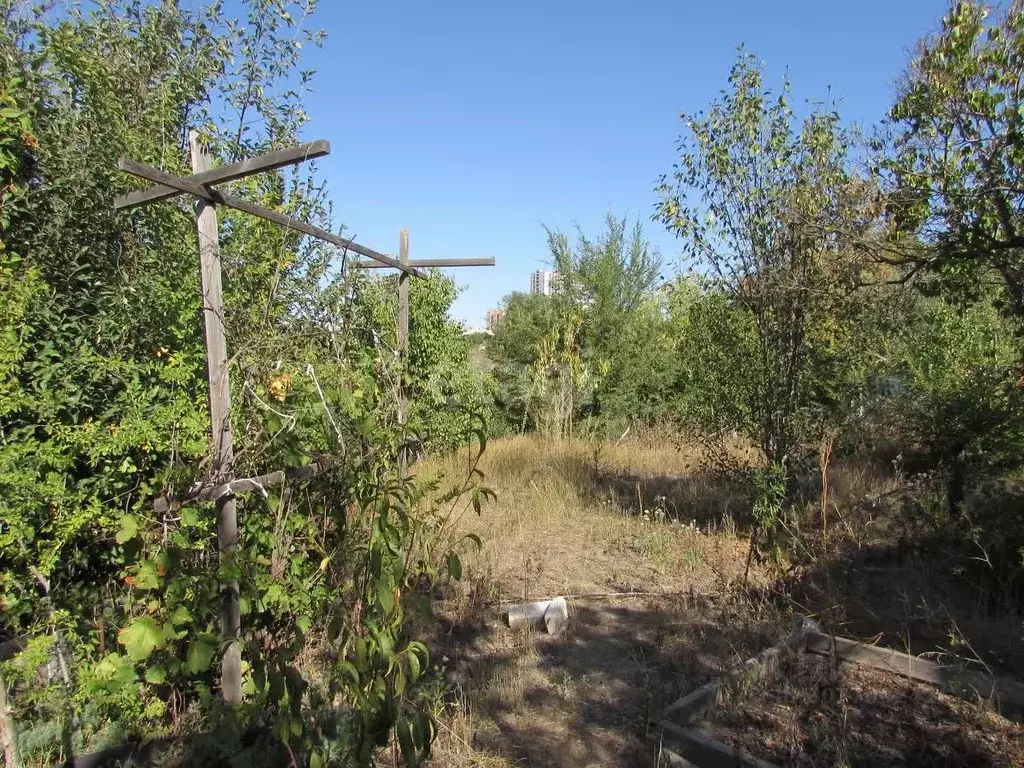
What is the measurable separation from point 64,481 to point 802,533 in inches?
204

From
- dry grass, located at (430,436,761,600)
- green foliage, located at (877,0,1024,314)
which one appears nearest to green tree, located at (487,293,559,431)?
dry grass, located at (430,436,761,600)

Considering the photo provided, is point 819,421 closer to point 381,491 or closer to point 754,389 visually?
point 754,389

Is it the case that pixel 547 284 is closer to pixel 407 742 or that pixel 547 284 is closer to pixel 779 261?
pixel 779 261

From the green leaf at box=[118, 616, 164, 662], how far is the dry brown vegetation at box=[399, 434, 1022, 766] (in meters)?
1.34

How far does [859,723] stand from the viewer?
9.84ft

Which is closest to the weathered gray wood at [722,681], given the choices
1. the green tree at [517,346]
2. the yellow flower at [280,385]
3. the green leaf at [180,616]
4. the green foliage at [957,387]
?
the green leaf at [180,616]

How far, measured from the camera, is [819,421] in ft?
18.2

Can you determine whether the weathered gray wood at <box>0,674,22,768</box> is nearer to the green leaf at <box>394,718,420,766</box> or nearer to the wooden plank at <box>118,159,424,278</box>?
the green leaf at <box>394,718,420,766</box>

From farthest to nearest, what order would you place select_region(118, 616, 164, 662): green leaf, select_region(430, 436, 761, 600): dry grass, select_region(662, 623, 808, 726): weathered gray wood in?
select_region(430, 436, 761, 600): dry grass → select_region(662, 623, 808, 726): weathered gray wood → select_region(118, 616, 164, 662): green leaf

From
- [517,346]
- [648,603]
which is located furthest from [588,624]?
[517,346]

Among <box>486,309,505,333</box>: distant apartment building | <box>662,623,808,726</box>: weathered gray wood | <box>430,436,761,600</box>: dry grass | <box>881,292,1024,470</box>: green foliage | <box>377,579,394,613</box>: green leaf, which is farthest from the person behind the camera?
<box>486,309,505,333</box>: distant apartment building

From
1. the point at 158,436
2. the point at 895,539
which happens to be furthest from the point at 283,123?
the point at 895,539

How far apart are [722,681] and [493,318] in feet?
56.9

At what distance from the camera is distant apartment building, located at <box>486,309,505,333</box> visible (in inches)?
736
